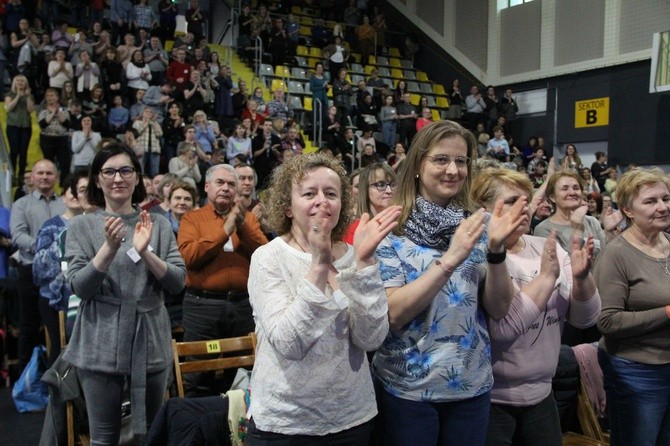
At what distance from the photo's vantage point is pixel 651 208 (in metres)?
2.55

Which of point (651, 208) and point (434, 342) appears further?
point (651, 208)

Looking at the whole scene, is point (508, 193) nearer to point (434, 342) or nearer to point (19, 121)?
point (434, 342)

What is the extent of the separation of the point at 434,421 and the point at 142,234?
51.3 inches

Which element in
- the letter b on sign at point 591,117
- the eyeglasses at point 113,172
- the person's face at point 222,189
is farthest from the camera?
the letter b on sign at point 591,117

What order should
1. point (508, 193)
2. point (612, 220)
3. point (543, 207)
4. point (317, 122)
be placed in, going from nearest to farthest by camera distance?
point (508, 193) < point (612, 220) < point (543, 207) < point (317, 122)

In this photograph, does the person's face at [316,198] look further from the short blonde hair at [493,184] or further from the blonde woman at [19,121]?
the blonde woman at [19,121]

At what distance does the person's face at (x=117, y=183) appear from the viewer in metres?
2.53

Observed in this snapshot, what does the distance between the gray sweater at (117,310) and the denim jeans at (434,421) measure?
1092mm

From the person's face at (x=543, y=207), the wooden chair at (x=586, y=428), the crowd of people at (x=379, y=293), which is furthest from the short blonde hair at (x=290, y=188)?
the wooden chair at (x=586, y=428)

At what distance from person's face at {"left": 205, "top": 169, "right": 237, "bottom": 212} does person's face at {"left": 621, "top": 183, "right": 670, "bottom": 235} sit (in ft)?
6.73

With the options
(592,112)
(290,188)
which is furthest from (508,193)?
(592,112)

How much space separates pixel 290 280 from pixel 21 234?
374 cm

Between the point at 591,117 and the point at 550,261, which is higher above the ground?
the point at 591,117

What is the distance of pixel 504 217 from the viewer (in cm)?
186
